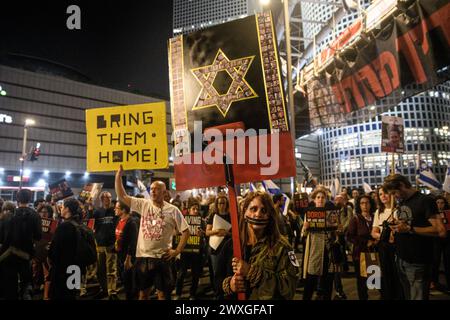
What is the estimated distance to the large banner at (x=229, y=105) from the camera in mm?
3041

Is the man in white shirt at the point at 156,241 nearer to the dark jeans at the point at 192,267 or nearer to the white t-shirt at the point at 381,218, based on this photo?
the dark jeans at the point at 192,267

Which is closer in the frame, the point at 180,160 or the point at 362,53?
the point at 180,160

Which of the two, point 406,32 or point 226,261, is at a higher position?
point 406,32

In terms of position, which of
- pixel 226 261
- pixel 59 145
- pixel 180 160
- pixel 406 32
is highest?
pixel 59 145

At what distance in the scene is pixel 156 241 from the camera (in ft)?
15.0

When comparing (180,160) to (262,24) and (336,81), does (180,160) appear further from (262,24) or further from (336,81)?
(336,81)

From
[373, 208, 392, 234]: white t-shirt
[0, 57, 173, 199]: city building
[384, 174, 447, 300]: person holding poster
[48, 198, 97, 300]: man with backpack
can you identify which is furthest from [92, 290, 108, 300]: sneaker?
[0, 57, 173, 199]: city building

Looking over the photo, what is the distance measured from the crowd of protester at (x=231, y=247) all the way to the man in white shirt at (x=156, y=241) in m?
0.01

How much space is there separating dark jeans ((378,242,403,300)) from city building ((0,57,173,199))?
5164 centimetres

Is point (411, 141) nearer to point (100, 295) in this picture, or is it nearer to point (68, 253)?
point (100, 295)

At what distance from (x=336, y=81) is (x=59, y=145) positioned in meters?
54.4

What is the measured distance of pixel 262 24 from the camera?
3.46 metres

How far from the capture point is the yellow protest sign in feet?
14.2

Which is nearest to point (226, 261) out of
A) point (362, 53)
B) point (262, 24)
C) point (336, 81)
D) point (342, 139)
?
point (262, 24)
